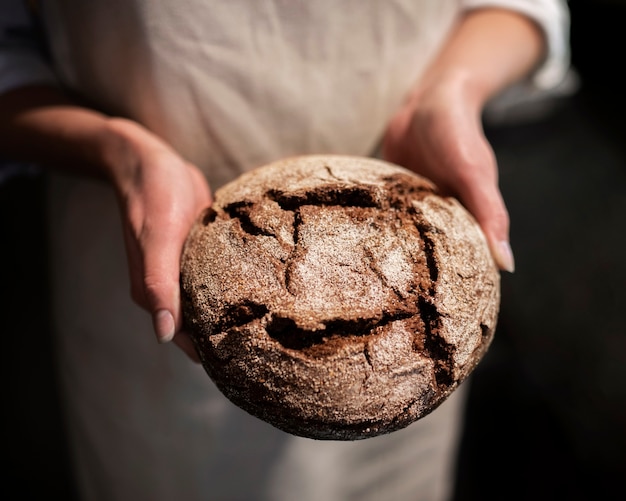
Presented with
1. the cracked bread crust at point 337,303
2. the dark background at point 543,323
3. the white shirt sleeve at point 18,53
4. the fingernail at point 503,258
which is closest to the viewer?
the cracked bread crust at point 337,303

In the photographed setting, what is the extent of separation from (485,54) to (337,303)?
814mm

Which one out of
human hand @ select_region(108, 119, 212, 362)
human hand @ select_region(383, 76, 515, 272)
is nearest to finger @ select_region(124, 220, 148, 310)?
human hand @ select_region(108, 119, 212, 362)

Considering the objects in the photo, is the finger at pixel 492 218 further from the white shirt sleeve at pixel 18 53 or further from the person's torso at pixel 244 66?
the white shirt sleeve at pixel 18 53

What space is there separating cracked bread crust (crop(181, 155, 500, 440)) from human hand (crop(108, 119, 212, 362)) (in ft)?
0.11

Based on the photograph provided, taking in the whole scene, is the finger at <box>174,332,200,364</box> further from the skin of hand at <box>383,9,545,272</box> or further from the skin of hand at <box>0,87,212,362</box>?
the skin of hand at <box>383,9,545,272</box>

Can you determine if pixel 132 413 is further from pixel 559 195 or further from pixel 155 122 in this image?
pixel 559 195

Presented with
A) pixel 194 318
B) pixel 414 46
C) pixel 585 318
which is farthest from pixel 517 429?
pixel 194 318

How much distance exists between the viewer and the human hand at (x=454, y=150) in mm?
1007

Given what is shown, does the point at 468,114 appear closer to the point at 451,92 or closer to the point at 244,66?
the point at 451,92

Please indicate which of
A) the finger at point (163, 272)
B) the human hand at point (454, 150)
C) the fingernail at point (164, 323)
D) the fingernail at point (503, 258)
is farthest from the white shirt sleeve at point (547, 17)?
the fingernail at point (164, 323)

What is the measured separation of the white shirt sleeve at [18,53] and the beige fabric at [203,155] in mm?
54

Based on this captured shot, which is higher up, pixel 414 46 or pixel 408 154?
pixel 414 46

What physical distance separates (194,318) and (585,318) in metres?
1.83

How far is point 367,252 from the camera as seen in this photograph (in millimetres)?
812
